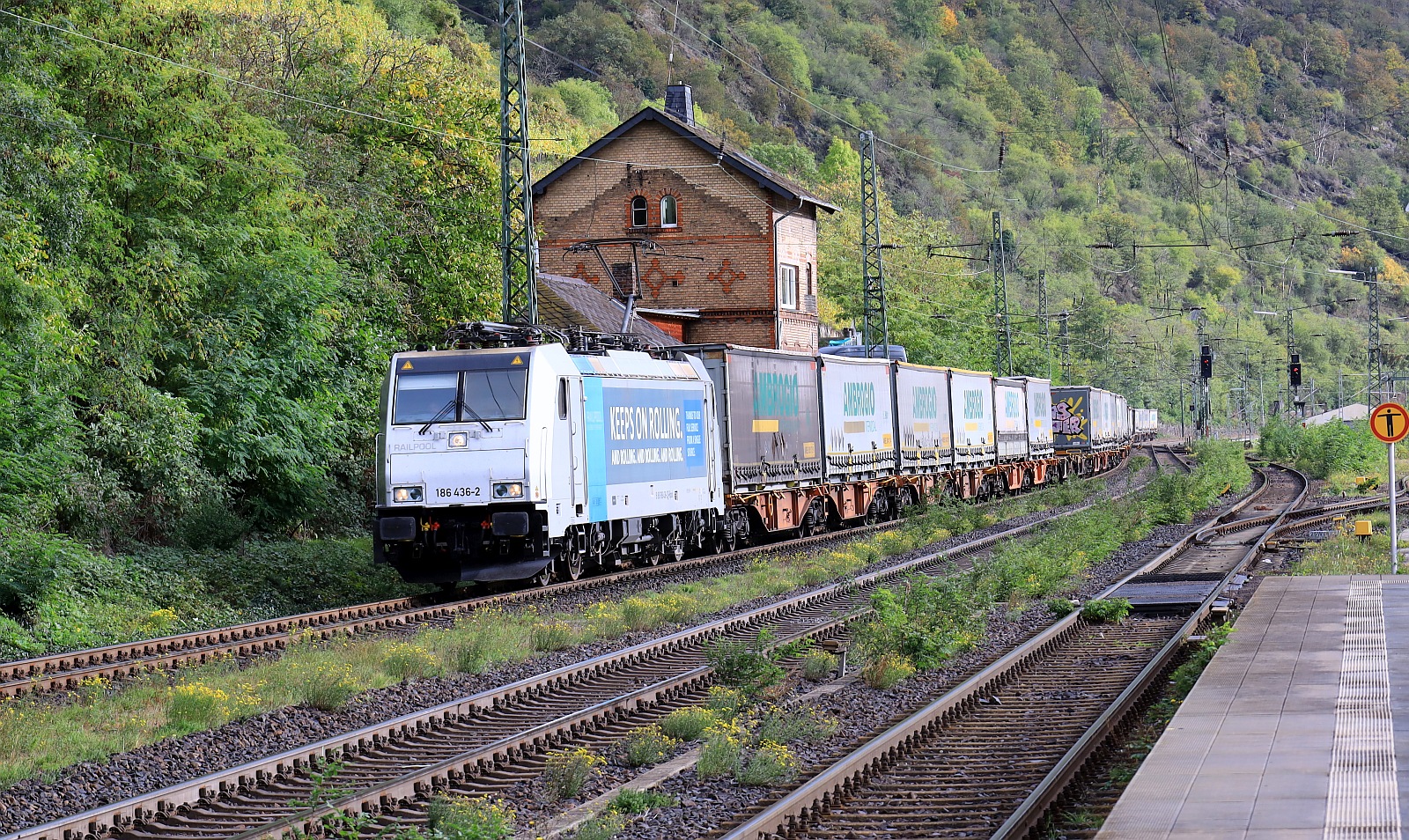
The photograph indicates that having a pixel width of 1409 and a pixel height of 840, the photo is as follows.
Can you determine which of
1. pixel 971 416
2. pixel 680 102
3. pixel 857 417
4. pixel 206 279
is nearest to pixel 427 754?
pixel 206 279

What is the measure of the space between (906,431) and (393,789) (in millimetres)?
26900

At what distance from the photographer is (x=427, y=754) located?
10.2 metres

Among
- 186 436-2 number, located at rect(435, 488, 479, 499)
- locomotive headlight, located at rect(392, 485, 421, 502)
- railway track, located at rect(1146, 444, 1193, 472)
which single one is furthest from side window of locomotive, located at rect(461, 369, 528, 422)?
railway track, located at rect(1146, 444, 1193, 472)

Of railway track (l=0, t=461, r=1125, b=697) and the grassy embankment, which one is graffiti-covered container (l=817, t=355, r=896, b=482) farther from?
railway track (l=0, t=461, r=1125, b=697)

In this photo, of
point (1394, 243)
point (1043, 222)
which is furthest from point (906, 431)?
point (1394, 243)

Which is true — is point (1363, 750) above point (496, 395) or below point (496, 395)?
below

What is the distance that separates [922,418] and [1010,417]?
10.2 m

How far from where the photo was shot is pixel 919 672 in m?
13.5

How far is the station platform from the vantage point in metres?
6.95

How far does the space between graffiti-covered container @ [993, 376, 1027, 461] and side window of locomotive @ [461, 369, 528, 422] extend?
87.7 ft

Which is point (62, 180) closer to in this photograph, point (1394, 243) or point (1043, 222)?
point (1043, 222)

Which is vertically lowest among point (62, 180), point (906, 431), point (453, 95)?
point (906, 431)

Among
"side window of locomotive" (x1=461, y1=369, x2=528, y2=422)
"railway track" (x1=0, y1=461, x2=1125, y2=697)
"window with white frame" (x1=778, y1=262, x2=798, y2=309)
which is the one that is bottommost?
"railway track" (x1=0, y1=461, x2=1125, y2=697)

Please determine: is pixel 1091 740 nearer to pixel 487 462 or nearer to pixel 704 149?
pixel 487 462
